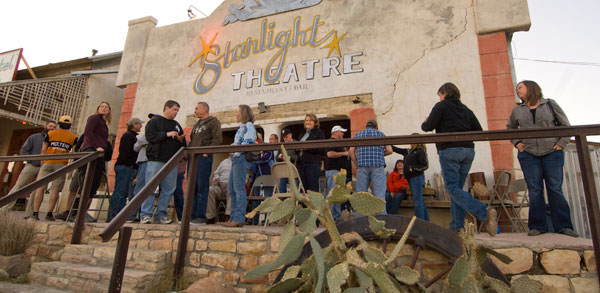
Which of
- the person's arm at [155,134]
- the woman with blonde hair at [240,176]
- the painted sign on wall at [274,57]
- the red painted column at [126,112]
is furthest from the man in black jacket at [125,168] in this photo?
the red painted column at [126,112]

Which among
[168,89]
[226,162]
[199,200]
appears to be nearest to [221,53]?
[168,89]

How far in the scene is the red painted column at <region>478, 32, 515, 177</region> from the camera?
212 inches

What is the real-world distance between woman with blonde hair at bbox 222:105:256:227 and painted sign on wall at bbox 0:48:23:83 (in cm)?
1002

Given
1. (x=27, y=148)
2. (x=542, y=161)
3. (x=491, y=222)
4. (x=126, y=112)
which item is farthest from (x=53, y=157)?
(x=542, y=161)

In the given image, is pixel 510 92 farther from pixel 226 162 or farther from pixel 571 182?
pixel 226 162

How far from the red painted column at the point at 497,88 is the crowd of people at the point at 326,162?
5.13ft

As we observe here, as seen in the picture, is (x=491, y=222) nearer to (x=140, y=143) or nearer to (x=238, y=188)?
(x=238, y=188)

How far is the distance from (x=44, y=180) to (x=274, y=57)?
195 inches

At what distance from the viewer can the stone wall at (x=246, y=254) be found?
2146mm

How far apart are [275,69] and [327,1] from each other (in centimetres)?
183

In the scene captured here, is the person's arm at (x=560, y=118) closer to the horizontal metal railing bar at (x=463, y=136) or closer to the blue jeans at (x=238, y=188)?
the horizontal metal railing bar at (x=463, y=136)

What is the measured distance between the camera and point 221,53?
7.92 meters

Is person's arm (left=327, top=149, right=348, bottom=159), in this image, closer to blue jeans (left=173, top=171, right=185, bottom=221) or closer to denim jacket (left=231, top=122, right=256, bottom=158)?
denim jacket (left=231, top=122, right=256, bottom=158)

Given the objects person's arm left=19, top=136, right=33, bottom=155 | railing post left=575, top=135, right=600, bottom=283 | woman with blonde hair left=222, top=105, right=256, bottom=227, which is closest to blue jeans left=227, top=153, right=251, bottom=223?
woman with blonde hair left=222, top=105, right=256, bottom=227
